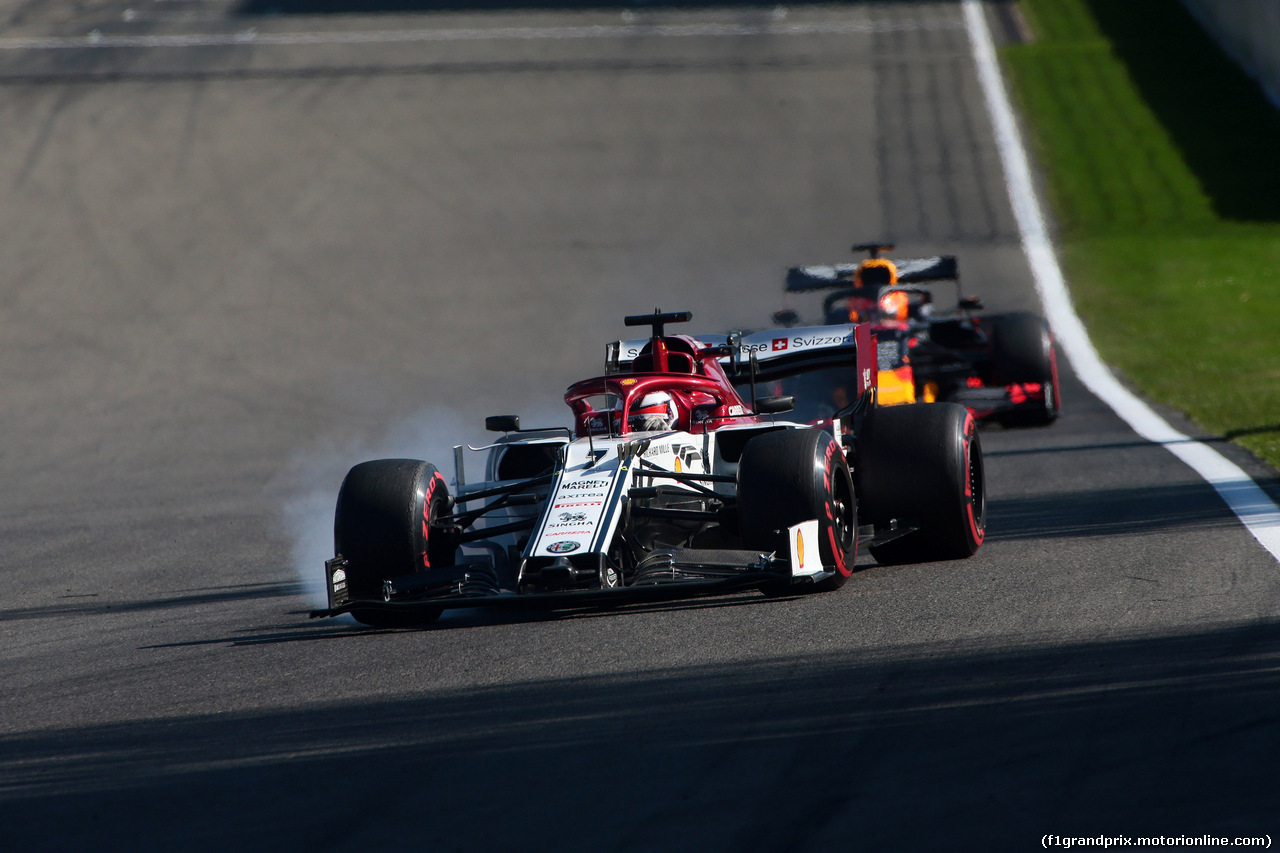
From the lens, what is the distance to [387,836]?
4.25 metres

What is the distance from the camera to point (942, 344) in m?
16.0

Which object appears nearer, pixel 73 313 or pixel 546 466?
pixel 546 466

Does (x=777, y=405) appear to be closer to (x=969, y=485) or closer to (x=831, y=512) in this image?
(x=969, y=485)

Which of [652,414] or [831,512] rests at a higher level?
[652,414]

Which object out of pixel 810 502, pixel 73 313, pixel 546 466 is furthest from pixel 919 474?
pixel 73 313

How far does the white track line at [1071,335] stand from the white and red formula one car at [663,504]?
183 cm

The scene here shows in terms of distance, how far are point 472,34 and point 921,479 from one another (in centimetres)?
3421

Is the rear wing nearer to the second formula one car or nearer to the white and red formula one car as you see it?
the second formula one car

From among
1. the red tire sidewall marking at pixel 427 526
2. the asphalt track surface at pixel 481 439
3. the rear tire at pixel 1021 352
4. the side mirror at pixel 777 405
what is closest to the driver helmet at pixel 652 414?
the side mirror at pixel 777 405

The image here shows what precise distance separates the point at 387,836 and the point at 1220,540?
17.6 feet

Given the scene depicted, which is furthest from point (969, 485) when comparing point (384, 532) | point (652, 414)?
point (384, 532)

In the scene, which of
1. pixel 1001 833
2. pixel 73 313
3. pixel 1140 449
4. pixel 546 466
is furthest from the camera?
pixel 73 313

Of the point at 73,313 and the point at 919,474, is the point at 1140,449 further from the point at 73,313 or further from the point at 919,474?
the point at 73,313

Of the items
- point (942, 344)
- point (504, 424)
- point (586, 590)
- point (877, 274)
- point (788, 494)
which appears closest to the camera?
point (586, 590)
